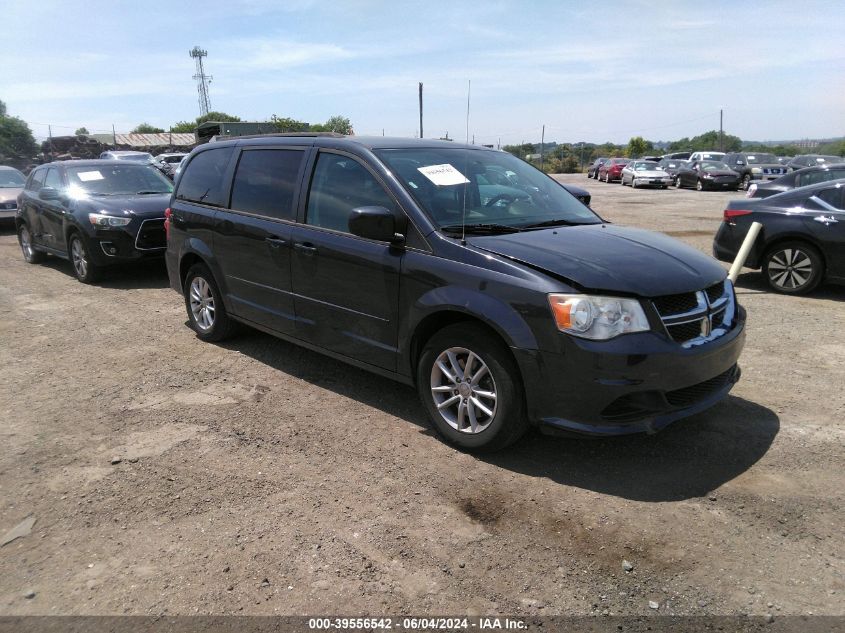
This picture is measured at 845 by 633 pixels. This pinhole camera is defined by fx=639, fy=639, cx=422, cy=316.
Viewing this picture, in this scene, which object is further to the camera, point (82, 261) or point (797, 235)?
point (82, 261)

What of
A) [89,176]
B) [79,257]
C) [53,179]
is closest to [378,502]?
[79,257]

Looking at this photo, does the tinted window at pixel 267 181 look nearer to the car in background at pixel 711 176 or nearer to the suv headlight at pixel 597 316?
the suv headlight at pixel 597 316

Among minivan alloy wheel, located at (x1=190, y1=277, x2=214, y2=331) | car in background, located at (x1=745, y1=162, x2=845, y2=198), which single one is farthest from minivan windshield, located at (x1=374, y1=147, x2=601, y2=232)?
car in background, located at (x1=745, y1=162, x2=845, y2=198)

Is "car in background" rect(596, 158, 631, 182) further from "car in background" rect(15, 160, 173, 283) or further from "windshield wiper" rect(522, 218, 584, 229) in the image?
"windshield wiper" rect(522, 218, 584, 229)

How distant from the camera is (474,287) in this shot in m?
3.67

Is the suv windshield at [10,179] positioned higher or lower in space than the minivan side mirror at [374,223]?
higher

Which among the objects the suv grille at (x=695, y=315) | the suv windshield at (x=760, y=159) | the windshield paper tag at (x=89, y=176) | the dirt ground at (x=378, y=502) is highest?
the suv windshield at (x=760, y=159)

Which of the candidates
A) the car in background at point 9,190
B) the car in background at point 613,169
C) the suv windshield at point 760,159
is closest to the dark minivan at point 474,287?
the car in background at point 9,190

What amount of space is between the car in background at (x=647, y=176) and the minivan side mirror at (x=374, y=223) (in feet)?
97.6

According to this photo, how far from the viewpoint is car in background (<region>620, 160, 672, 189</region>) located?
30984mm

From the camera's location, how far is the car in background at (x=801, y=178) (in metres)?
11.6

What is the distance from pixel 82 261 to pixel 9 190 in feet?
29.5

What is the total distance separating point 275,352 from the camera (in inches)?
233

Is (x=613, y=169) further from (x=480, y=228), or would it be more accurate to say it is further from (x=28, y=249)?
(x=480, y=228)
